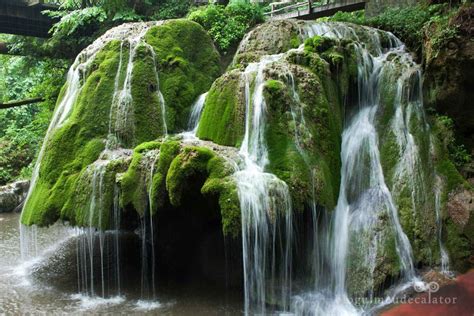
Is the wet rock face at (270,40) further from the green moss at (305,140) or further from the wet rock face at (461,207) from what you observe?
the wet rock face at (461,207)

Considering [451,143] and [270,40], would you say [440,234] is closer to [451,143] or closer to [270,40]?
[451,143]

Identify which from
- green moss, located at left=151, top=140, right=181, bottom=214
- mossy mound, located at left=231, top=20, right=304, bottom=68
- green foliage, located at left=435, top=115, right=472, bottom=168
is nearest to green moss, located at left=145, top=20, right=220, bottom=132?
mossy mound, located at left=231, top=20, right=304, bottom=68

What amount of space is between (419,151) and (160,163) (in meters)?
5.32

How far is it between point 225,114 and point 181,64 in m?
3.08

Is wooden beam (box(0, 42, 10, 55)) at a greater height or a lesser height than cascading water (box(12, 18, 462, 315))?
greater

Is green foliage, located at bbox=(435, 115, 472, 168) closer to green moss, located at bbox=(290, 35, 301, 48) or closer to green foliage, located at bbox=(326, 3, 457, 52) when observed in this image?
green foliage, located at bbox=(326, 3, 457, 52)

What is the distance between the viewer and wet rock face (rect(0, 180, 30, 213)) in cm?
1516

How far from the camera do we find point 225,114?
8.06 meters

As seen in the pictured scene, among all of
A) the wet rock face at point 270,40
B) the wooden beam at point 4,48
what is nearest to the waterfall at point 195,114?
the wet rock face at point 270,40

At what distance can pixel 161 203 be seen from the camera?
7.04m

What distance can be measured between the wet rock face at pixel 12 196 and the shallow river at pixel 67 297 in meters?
6.04

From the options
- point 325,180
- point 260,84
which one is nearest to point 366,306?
point 325,180

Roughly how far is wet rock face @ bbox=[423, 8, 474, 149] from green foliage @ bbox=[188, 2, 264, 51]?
5838 mm

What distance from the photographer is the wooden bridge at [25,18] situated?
53.4 feet
